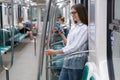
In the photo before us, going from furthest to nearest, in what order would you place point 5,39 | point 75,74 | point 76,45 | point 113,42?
point 5,39 → point 75,74 → point 76,45 → point 113,42

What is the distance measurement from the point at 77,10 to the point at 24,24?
10.2 m

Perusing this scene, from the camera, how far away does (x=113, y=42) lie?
1533mm

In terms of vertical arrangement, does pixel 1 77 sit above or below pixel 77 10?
below

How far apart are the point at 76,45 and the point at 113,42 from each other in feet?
3.08

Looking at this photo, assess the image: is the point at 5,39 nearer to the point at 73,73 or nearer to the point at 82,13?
the point at 73,73

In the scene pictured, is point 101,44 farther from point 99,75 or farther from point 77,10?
point 77,10

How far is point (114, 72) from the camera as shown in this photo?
1509 mm

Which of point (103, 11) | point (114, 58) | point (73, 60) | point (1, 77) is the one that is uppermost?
point (103, 11)

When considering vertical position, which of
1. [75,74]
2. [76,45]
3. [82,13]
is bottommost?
[75,74]

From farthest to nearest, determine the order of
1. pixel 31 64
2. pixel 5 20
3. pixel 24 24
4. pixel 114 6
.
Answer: pixel 24 24 → pixel 5 20 → pixel 31 64 → pixel 114 6

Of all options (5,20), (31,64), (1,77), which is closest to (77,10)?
(1,77)

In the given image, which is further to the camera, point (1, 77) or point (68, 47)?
point (1, 77)

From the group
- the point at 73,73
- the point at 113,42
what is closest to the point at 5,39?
the point at 73,73

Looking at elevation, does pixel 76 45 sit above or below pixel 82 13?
below
